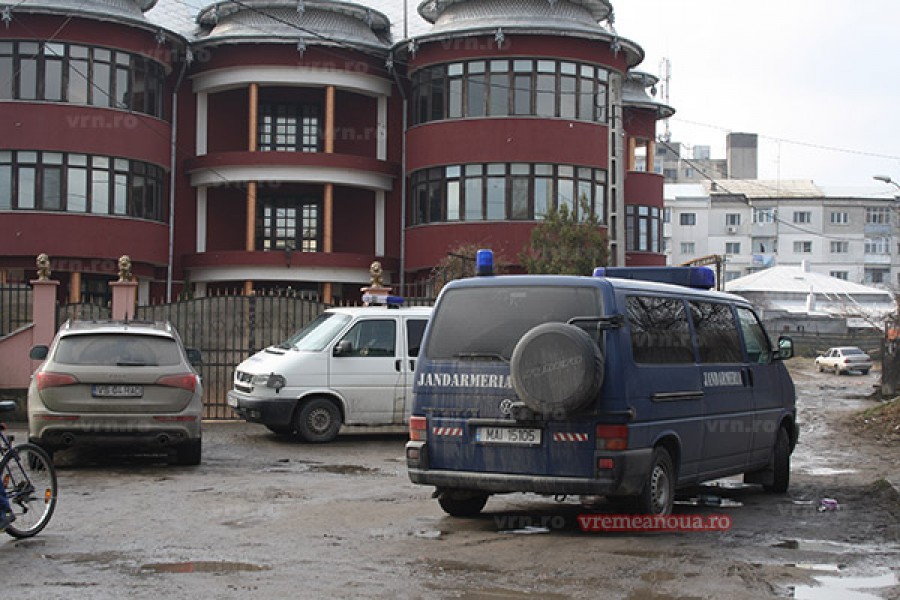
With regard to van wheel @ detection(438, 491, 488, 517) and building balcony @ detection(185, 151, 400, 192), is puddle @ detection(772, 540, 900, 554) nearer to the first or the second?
van wheel @ detection(438, 491, 488, 517)

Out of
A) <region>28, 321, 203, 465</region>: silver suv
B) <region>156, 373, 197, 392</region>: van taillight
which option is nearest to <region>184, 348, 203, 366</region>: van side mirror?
<region>28, 321, 203, 465</region>: silver suv

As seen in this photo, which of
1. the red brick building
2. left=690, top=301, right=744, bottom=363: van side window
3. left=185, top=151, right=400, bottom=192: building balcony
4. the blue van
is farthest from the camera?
left=185, top=151, right=400, bottom=192: building balcony

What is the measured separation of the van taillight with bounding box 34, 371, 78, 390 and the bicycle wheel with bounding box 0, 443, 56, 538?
378 cm

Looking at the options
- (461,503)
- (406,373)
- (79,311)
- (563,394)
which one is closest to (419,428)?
(461,503)

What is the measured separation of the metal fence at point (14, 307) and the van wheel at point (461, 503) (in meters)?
13.1

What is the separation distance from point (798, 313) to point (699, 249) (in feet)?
80.0

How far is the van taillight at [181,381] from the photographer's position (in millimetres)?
13442

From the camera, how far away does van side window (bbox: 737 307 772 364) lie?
11.9 meters

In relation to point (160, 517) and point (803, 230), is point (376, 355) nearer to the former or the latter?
point (160, 517)

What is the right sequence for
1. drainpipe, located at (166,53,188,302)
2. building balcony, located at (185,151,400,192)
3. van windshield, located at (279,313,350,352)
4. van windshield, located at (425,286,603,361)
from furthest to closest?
drainpipe, located at (166,53,188,302) < building balcony, located at (185,151,400,192) < van windshield, located at (279,313,350,352) < van windshield, located at (425,286,603,361)

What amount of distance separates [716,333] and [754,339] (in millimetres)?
1031

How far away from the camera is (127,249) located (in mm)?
32969

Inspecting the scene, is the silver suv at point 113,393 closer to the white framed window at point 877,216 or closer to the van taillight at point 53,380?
the van taillight at point 53,380

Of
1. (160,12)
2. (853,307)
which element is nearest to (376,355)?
(160,12)
